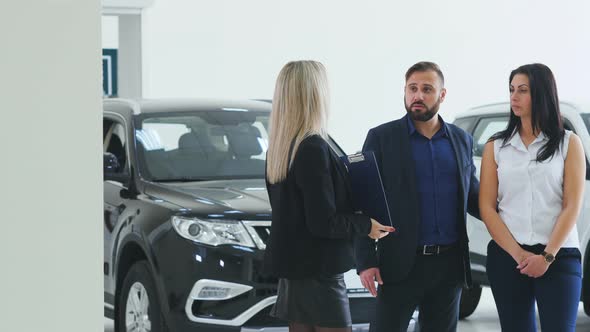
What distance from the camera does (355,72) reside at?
12797 millimetres

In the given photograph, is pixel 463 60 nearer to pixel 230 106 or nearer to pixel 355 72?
pixel 355 72

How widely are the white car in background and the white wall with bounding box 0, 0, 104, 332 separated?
16.2ft

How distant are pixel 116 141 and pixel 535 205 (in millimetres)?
3249

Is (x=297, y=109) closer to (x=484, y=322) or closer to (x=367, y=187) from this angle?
(x=367, y=187)

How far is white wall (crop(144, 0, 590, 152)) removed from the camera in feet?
39.7

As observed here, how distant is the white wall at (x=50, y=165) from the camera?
63.6 inches

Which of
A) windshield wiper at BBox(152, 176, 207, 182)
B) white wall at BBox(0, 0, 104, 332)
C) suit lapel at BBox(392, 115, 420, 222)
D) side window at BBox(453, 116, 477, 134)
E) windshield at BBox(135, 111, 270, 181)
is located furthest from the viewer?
side window at BBox(453, 116, 477, 134)

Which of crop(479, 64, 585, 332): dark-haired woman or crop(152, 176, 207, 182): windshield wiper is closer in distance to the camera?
crop(479, 64, 585, 332): dark-haired woman

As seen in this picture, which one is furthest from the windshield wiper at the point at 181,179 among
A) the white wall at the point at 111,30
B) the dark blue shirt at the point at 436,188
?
the white wall at the point at 111,30

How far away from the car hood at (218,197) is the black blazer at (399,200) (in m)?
1.50

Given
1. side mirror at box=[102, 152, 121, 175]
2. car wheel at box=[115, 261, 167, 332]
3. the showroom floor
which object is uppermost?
side mirror at box=[102, 152, 121, 175]

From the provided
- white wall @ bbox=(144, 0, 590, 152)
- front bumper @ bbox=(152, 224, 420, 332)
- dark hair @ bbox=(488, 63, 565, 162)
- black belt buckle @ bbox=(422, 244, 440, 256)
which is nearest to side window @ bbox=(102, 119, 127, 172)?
front bumper @ bbox=(152, 224, 420, 332)

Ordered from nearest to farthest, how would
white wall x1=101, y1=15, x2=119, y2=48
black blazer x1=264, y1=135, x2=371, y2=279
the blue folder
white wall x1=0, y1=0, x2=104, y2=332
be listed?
white wall x1=0, y1=0, x2=104, y2=332, black blazer x1=264, y1=135, x2=371, y2=279, the blue folder, white wall x1=101, y1=15, x2=119, y2=48

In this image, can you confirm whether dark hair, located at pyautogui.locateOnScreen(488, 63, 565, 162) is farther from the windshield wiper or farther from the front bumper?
the windshield wiper
